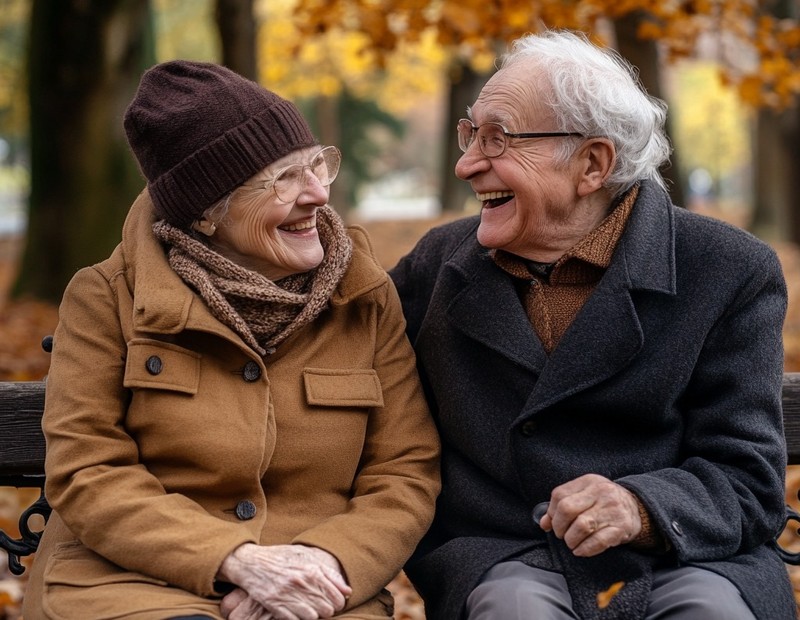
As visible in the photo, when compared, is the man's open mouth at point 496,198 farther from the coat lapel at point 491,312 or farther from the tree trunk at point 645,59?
the tree trunk at point 645,59

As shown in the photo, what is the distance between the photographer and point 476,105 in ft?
11.6

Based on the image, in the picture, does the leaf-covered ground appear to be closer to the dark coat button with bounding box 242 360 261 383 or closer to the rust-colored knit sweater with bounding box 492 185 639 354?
the dark coat button with bounding box 242 360 261 383

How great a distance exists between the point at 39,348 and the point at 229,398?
279 inches

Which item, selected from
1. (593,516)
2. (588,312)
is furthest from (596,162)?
(593,516)

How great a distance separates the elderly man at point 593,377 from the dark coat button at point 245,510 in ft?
1.77

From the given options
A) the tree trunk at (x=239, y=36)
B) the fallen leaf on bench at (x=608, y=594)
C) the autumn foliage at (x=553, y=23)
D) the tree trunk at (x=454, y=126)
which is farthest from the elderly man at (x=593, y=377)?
the tree trunk at (x=454, y=126)

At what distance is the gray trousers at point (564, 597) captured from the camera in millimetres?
2979

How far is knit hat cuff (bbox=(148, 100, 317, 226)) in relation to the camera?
131 inches

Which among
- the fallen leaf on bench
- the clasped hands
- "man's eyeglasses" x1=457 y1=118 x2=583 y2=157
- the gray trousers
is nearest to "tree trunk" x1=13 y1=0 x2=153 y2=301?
"man's eyeglasses" x1=457 y1=118 x2=583 y2=157

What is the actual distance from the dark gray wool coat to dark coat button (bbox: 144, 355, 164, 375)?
0.83m

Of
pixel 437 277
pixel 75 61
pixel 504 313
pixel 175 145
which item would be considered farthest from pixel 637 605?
pixel 75 61

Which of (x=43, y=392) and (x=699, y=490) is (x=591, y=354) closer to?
(x=699, y=490)

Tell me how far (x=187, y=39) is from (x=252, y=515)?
25.2 meters

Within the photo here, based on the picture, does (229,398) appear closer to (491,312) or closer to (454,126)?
(491,312)
